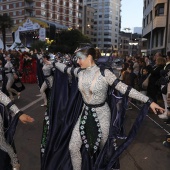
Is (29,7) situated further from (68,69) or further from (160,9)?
(68,69)

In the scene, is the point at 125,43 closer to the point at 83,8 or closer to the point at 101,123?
the point at 83,8

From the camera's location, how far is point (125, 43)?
13975 centimetres

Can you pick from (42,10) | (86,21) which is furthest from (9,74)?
(86,21)

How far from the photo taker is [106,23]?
124m

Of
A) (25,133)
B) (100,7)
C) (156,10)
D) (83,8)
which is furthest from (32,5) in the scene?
(25,133)

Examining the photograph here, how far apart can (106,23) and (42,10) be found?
5768cm

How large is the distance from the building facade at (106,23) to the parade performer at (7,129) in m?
118

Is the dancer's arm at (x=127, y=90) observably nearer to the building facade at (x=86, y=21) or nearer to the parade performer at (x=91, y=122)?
the parade performer at (x=91, y=122)

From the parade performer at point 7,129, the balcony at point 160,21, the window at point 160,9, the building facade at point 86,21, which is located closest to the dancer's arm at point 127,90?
the parade performer at point 7,129

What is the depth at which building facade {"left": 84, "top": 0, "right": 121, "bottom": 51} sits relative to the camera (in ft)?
398

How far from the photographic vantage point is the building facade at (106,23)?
12144 cm

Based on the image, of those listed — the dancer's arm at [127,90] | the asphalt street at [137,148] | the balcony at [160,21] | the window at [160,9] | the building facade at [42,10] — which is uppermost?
the building facade at [42,10]

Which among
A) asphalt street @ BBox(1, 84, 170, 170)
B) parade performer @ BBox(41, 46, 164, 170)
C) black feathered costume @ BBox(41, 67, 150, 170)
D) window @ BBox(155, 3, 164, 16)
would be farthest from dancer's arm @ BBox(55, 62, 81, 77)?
window @ BBox(155, 3, 164, 16)

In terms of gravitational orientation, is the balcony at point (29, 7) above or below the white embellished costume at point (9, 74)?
above
